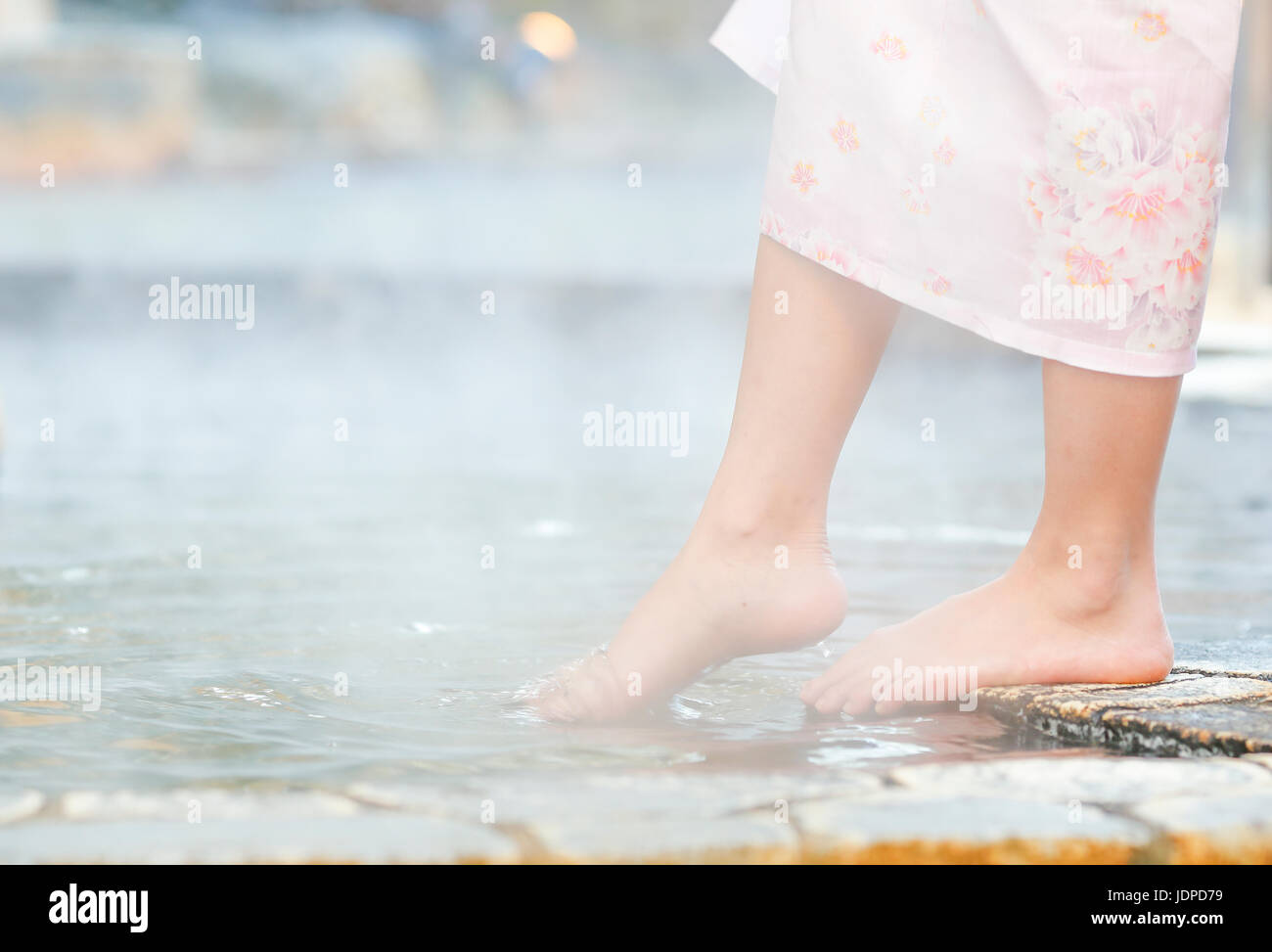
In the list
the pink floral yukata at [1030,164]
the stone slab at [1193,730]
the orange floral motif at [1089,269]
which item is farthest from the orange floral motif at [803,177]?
the stone slab at [1193,730]

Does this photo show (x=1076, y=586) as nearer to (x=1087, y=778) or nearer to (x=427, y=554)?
(x=1087, y=778)

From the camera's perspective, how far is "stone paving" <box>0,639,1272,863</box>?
940mm

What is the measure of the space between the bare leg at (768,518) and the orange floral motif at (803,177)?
0.06 meters

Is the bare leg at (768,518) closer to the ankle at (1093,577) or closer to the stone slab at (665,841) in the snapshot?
the ankle at (1093,577)

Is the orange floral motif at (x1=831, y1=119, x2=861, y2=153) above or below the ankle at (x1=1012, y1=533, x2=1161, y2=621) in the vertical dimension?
above

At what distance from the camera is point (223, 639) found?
1686 millimetres

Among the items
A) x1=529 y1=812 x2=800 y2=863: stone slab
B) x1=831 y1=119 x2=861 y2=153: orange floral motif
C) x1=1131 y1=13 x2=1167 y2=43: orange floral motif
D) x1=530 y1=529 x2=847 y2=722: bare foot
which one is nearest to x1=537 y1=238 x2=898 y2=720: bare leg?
x1=530 y1=529 x2=847 y2=722: bare foot

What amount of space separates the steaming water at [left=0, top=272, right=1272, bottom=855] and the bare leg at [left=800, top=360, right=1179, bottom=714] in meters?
0.08

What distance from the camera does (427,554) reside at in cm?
226

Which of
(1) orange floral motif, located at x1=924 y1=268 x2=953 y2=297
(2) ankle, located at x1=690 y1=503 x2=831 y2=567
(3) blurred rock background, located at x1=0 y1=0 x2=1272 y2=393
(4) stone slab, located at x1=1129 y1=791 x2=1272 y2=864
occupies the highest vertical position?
(3) blurred rock background, located at x1=0 y1=0 x2=1272 y2=393

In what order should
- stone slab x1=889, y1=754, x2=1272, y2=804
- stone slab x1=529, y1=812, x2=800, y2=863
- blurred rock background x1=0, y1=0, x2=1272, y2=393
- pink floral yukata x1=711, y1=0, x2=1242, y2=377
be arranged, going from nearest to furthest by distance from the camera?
stone slab x1=529, y1=812, x2=800, y2=863, stone slab x1=889, y1=754, x2=1272, y2=804, pink floral yukata x1=711, y1=0, x2=1242, y2=377, blurred rock background x1=0, y1=0, x2=1272, y2=393

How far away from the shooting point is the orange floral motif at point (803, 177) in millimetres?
1420

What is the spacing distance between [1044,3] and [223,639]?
3.34 ft

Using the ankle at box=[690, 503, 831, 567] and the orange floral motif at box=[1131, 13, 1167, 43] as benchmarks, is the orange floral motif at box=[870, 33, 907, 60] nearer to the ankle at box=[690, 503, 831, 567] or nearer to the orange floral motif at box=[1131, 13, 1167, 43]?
the orange floral motif at box=[1131, 13, 1167, 43]
